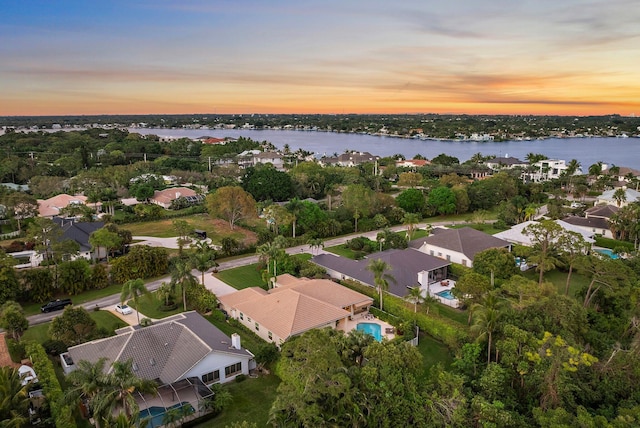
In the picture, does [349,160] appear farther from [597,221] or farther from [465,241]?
[465,241]

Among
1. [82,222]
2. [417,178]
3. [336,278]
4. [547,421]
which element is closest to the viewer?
[547,421]

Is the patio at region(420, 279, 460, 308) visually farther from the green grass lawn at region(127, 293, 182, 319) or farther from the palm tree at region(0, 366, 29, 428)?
the palm tree at region(0, 366, 29, 428)

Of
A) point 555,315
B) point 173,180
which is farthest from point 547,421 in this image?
point 173,180

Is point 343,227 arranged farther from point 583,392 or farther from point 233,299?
point 583,392

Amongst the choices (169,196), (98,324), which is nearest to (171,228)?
(169,196)

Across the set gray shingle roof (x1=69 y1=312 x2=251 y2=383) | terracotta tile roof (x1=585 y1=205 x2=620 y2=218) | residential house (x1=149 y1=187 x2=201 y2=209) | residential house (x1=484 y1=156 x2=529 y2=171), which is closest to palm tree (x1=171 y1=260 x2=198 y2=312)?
gray shingle roof (x1=69 y1=312 x2=251 y2=383)

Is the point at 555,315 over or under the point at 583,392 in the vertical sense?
over

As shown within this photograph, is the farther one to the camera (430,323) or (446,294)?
(446,294)
